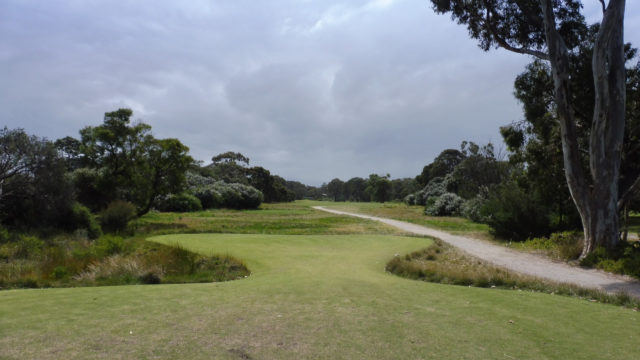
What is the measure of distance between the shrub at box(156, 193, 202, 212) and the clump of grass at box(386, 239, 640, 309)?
3702 centimetres

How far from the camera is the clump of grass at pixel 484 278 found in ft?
24.6

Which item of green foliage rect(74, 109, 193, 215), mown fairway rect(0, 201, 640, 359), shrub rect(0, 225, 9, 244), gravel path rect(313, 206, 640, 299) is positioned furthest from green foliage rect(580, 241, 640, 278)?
green foliage rect(74, 109, 193, 215)

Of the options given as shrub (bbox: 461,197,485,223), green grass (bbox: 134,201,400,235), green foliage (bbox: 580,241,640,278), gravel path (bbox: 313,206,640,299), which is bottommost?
green grass (bbox: 134,201,400,235)

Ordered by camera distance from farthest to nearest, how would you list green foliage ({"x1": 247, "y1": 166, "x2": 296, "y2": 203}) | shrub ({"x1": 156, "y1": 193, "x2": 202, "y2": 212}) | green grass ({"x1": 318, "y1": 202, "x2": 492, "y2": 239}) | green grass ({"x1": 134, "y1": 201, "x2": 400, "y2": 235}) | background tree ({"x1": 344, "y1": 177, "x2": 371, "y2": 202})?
1. background tree ({"x1": 344, "y1": 177, "x2": 371, "y2": 202})
2. green foliage ({"x1": 247, "y1": 166, "x2": 296, "y2": 203})
3. shrub ({"x1": 156, "y1": 193, "x2": 202, "y2": 212})
4. green grass ({"x1": 318, "y1": 202, "x2": 492, "y2": 239})
5. green grass ({"x1": 134, "y1": 201, "x2": 400, "y2": 235})

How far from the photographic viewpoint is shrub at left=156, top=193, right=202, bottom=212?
44.0m

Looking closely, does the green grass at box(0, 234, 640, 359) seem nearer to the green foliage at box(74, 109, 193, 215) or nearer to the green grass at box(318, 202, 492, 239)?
the green grass at box(318, 202, 492, 239)

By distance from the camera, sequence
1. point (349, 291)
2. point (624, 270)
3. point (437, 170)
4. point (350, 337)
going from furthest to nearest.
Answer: point (437, 170), point (624, 270), point (349, 291), point (350, 337)

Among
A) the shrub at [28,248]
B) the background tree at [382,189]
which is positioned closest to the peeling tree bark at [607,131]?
the shrub at [28,248]

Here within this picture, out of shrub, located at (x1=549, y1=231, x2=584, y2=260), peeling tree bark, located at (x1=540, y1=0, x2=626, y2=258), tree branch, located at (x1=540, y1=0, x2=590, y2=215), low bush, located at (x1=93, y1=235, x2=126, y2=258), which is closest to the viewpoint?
low bush, located at (x1=93, y1=235, x2=126, y2=258)

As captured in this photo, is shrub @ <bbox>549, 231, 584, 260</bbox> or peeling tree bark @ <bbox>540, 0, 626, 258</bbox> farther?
shrub @ <bbox>549, 231, 584, 260</bbox>

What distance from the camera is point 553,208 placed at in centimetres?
1988

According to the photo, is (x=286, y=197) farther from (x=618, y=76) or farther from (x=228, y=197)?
(x=618, y=76)

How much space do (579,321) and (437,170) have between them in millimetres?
66619

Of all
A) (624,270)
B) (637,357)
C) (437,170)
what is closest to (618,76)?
(624,270)
